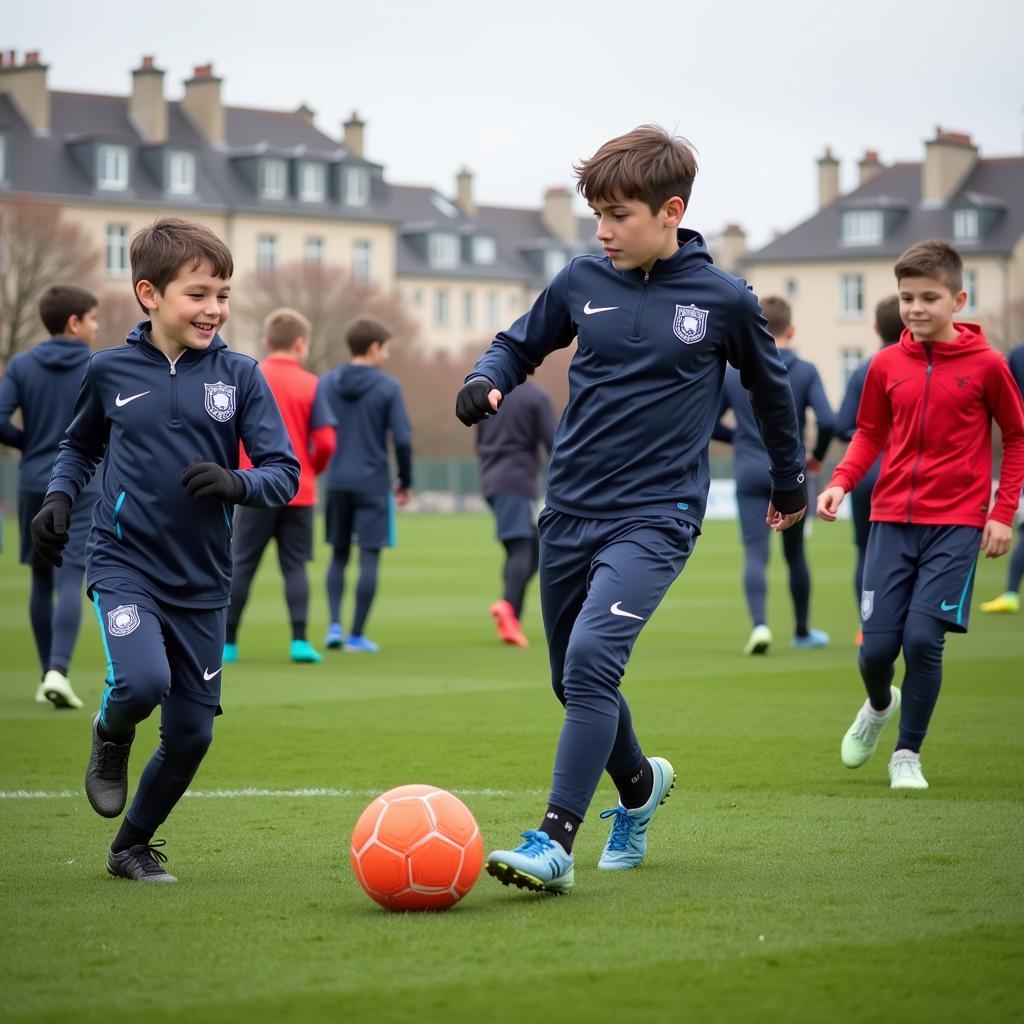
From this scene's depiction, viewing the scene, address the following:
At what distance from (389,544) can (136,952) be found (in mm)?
9695

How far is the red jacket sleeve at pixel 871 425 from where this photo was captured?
26.1 ft

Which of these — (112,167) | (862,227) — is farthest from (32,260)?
(862,227)

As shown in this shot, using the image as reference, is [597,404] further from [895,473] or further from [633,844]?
[895,473]

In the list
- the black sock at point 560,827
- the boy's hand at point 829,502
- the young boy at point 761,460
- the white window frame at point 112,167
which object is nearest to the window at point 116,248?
the white window frame at point 112,167

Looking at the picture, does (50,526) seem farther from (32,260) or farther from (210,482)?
(32,260)

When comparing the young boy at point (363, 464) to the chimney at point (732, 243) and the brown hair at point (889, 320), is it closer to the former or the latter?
the brown hair at point (889, 320)

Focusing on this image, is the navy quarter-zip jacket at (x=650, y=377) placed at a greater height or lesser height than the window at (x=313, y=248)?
lesser

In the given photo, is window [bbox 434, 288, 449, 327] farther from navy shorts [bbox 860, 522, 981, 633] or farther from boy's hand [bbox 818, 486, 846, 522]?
boy's hand [bbox 818, 486, 846, 522]

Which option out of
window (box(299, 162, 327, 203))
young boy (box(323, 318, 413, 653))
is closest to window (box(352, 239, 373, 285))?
window (box(299, 162, 327, 203))

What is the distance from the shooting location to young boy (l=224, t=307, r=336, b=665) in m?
13.0

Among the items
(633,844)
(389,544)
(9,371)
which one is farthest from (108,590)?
(389,544)

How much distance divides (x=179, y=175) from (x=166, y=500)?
6924cm

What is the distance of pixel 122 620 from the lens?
5738mm

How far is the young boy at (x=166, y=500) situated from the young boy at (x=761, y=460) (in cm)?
731
